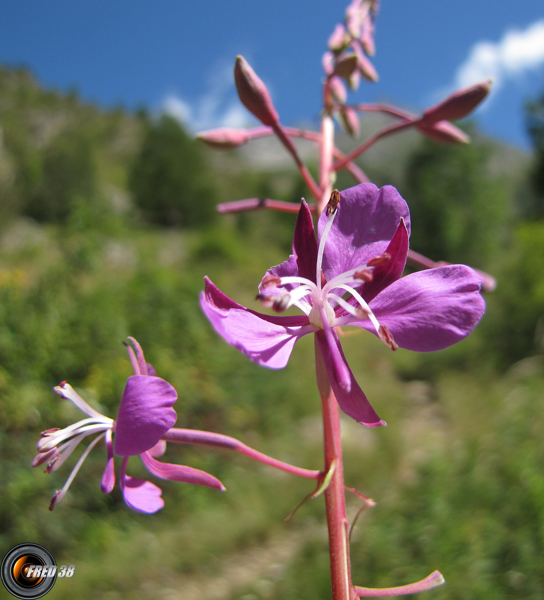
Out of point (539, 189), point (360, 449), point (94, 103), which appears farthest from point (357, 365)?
point (94, 103)

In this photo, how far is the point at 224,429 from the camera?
21.9 feet

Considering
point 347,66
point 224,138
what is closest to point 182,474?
point 224,138

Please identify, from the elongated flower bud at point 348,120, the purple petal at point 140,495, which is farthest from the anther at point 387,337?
the elongated flower bud at point 348,120

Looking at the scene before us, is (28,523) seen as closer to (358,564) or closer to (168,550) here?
(168,550)

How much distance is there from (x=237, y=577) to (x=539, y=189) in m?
20.3

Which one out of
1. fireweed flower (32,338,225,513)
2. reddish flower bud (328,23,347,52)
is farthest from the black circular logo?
reddish flower bud (328,23,347,52)

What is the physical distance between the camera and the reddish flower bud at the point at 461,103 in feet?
3.30

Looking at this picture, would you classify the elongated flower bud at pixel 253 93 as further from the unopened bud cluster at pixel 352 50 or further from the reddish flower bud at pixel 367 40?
the reddish flower bud at pixel 367 40

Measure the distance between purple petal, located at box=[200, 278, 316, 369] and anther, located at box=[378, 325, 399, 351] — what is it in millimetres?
106

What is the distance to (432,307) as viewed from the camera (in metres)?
0.61

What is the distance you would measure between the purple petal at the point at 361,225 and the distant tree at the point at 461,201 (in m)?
14.8

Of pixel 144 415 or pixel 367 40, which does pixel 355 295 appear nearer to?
pixel 144 415

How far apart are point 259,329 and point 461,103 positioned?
0.74 m

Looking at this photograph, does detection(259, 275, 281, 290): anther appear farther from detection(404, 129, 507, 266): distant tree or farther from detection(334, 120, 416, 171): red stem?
detection(404, 129, 507, 266): distant tree
